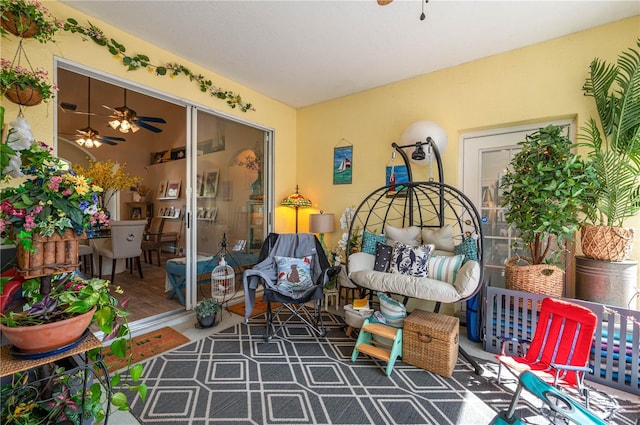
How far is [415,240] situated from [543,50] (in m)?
2.12

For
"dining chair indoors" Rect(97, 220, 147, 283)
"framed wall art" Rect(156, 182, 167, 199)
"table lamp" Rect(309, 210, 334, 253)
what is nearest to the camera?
"table lamp" Rect(309, 210, 334, 253)

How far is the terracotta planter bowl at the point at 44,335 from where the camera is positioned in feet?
3.54

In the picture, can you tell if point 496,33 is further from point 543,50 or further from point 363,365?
point 363,365

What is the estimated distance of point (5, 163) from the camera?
1.10 meters

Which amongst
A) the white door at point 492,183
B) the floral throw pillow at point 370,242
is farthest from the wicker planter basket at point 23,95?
the white door at point 492,183

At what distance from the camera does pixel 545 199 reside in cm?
211

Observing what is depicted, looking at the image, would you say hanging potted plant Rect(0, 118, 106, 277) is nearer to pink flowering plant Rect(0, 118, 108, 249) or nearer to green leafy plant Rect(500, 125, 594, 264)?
pink flowering plant Rect(0, 118, 108, 249)

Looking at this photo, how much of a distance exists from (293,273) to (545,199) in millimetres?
2270

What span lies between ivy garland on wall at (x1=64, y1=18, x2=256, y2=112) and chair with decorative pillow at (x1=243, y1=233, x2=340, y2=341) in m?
1.83

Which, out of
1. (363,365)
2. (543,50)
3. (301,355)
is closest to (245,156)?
(301,355)

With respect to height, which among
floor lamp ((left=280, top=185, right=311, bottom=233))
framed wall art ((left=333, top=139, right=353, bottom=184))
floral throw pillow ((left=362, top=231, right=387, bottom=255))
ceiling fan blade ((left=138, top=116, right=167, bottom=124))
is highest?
ceiling fan blade ((left=138, top=116, right=167, bottom=124))

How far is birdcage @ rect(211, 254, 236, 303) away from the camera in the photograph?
10.8 ft

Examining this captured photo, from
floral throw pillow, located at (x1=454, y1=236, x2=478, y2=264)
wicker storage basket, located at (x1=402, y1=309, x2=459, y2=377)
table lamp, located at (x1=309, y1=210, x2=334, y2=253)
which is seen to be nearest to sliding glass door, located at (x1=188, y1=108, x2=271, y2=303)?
table lamp, located at (x1=309, y1=210, x2=334, y2=253)

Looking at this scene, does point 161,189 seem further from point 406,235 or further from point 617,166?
point 617,166
